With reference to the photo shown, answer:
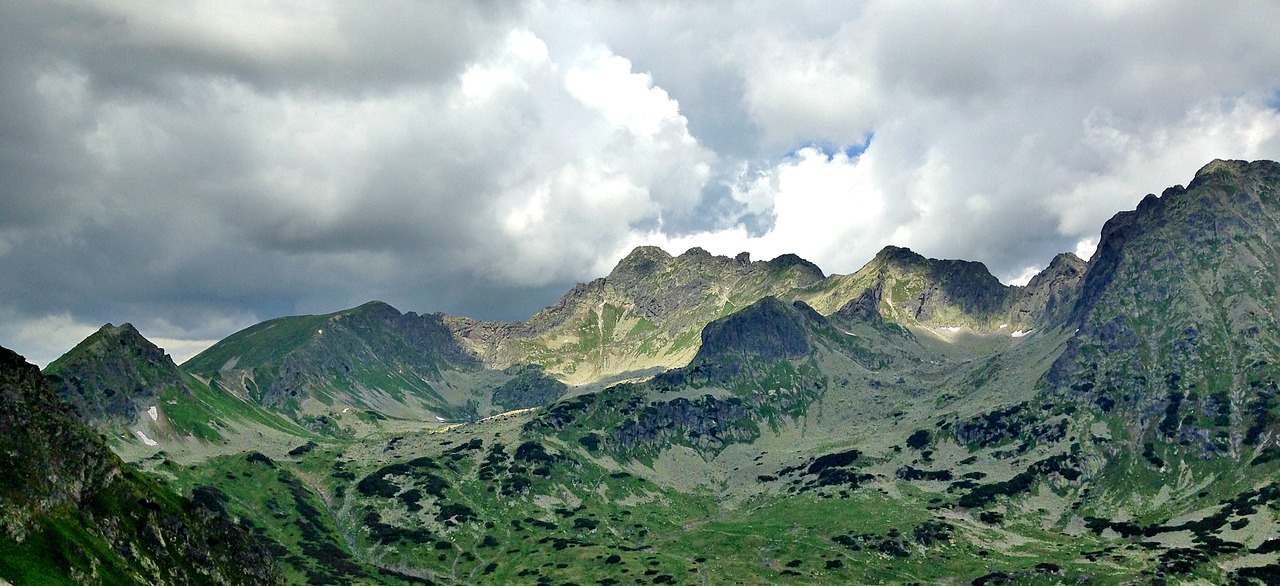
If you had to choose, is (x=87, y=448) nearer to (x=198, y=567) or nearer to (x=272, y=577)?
(x=198, y=567)

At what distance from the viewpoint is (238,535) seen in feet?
631

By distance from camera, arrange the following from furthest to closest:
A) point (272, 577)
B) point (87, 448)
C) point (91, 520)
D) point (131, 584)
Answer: point (272, 577) < point (87, 448) < point (91, 520) < point (131, 584)

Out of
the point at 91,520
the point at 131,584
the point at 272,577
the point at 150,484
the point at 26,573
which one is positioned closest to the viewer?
the point at 26,573

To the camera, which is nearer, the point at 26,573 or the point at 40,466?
the point at 26,573

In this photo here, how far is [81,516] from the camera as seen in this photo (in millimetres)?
145125

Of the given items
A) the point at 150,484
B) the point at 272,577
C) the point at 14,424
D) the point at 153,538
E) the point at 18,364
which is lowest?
the point at 272,577

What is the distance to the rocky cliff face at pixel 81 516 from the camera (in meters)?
126

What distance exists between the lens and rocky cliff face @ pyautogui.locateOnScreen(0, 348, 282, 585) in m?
126

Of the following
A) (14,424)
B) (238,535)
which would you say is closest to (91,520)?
(14,424)

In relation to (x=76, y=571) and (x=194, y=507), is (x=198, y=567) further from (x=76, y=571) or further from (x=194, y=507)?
(x=76, y=571)

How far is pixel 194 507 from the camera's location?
A: 185 metres

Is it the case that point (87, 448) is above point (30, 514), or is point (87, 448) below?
above

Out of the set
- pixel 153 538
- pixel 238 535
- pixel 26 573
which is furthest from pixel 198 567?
pixel 26 573

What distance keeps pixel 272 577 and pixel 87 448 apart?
5570 cm
